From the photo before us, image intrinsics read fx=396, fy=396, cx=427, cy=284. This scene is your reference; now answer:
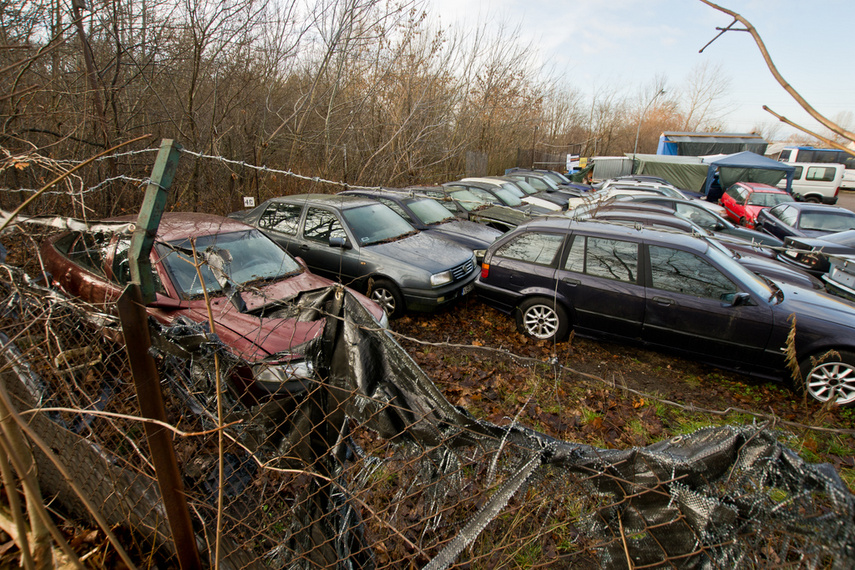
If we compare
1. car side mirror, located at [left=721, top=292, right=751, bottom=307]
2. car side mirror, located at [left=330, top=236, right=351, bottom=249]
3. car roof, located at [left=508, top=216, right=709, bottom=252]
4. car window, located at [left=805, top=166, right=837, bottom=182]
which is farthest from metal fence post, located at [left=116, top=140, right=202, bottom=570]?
car window, located at [left=805, top=166, right=837, bottom=182]

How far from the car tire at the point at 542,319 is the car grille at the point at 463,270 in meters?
1.02

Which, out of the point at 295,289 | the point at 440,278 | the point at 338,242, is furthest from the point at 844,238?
the point at 295,289

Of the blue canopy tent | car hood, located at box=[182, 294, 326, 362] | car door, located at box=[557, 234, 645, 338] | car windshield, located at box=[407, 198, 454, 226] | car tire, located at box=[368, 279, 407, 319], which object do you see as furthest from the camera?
the blue canopy tent

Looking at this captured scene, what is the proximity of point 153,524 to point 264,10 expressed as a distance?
1040 centimetres

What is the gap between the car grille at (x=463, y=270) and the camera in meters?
5.85

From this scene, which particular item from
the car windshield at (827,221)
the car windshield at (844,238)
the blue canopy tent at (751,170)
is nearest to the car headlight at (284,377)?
the car windshield at (844,238)

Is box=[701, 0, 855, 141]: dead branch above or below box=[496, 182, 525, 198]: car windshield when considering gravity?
above

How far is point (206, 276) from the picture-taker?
3881 millimetres

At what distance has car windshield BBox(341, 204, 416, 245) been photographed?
20.1 ft

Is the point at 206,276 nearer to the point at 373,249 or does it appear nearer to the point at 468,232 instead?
the point at 373,249

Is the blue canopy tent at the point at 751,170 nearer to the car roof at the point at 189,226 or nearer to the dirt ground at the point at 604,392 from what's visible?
the dirt ground at the point at 604,392

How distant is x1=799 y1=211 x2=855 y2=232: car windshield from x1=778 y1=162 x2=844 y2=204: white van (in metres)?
14.0

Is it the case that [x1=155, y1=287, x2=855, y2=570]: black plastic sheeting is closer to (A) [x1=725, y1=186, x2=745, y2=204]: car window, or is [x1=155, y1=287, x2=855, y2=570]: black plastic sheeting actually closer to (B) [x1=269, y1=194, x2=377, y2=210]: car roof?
(B) [x1=269, y1=194, x2=377, y2=210]: car roof

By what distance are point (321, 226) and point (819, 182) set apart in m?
27.7
